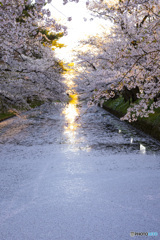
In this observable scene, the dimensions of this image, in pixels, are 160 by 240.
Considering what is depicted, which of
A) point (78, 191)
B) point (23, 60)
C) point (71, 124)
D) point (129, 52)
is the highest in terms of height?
point (23, 60)

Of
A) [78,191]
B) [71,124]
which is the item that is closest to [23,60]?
[78,191]

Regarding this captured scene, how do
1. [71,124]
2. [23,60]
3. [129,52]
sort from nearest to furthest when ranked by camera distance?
[129,52], [23,60], [71,124]

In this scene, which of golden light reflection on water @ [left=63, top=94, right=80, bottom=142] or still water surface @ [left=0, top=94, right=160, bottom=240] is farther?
golden light reflection on water @ [left=63, top=94, right=80, bottom=142]

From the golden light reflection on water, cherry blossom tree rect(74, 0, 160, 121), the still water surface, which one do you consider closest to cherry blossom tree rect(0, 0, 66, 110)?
the golden light reflection on water

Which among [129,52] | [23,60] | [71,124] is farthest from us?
[71,124]

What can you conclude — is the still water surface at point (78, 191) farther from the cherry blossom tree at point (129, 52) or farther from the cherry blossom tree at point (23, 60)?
the cherry blossom tree at point (23, 60)

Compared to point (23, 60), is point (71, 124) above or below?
below

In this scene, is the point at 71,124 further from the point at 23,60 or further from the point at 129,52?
the point at 129,52

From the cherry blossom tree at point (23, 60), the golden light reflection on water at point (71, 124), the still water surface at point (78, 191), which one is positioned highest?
the cherry blossom tree at point (23, 60)

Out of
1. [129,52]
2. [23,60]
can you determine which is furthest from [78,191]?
[23,60]

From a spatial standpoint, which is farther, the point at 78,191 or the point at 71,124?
the point at 71,124

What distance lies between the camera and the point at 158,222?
4.54 metres

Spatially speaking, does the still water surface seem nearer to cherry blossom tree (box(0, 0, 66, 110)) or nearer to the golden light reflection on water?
the golden light reflection on water

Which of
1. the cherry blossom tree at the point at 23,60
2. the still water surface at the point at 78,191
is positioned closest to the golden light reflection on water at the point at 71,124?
the still water surface at the point at 78,191
